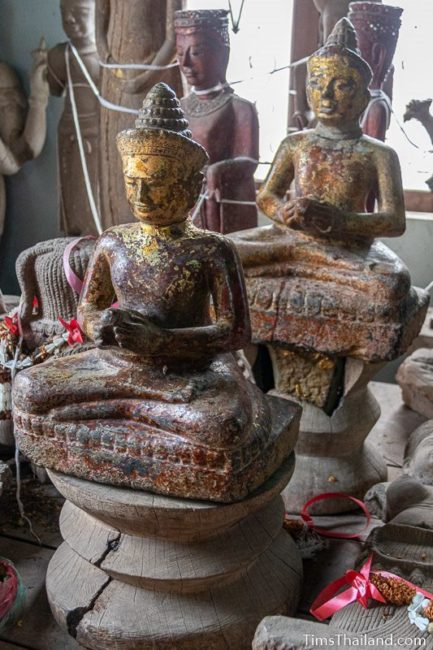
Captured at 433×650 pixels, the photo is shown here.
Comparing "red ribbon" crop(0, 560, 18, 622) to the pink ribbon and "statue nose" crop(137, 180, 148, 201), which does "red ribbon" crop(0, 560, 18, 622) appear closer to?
the pink ribbon

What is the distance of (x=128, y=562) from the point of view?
181 centimetres

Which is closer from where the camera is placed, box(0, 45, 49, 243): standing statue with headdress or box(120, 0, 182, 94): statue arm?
box(120, 0, 182, 94): statue arm

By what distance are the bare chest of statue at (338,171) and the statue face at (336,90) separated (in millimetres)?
88

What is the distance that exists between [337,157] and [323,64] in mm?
279

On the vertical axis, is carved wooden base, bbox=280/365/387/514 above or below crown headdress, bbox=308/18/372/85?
below

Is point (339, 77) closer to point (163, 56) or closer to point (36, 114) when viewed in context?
point (163, 56)

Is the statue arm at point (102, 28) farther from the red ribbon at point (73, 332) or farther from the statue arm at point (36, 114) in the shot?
the red ribbon at point (73, 332)

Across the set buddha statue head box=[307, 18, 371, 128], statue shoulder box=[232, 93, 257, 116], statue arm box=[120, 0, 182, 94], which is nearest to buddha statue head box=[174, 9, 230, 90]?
statue shoulder box=[232, 93, 257, 116]

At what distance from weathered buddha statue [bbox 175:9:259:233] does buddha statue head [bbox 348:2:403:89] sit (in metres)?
0.48

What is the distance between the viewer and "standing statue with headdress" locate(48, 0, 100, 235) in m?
3.79

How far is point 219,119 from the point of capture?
305 centimetres

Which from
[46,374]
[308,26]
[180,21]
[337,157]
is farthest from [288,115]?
[46,374]

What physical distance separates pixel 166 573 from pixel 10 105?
10.3 feet

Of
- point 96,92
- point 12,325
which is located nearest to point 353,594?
point 12,325
